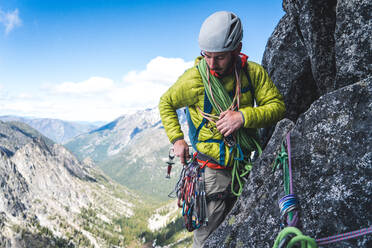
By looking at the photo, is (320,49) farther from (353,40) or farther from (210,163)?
(210,163)

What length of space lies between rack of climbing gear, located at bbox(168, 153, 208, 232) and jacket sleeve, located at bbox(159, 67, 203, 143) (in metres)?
0.89

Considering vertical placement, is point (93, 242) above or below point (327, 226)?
below

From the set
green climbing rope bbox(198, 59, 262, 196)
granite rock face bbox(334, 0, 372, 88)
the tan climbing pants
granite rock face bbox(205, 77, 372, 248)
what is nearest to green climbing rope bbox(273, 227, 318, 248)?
granite rock face bbox(205, 77, 372, 248)

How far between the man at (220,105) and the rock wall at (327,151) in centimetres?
61

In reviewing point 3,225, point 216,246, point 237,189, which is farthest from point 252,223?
point 3,225

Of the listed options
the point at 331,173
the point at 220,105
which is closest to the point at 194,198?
the point at 220,105

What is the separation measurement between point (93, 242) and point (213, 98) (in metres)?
224

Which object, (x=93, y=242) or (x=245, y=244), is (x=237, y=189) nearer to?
(x=245, y=244)

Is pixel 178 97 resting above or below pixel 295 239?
above

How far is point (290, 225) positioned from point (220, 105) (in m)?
2.66

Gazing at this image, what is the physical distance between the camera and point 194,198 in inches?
226

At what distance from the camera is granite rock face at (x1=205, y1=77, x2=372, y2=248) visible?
3.00 m

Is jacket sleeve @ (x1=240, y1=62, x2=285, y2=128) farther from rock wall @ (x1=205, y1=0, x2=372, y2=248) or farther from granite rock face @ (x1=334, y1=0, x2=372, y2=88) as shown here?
granite rock face @ (x1=334, y1=0, x2=372, y2=88)

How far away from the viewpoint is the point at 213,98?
17.0 ft
